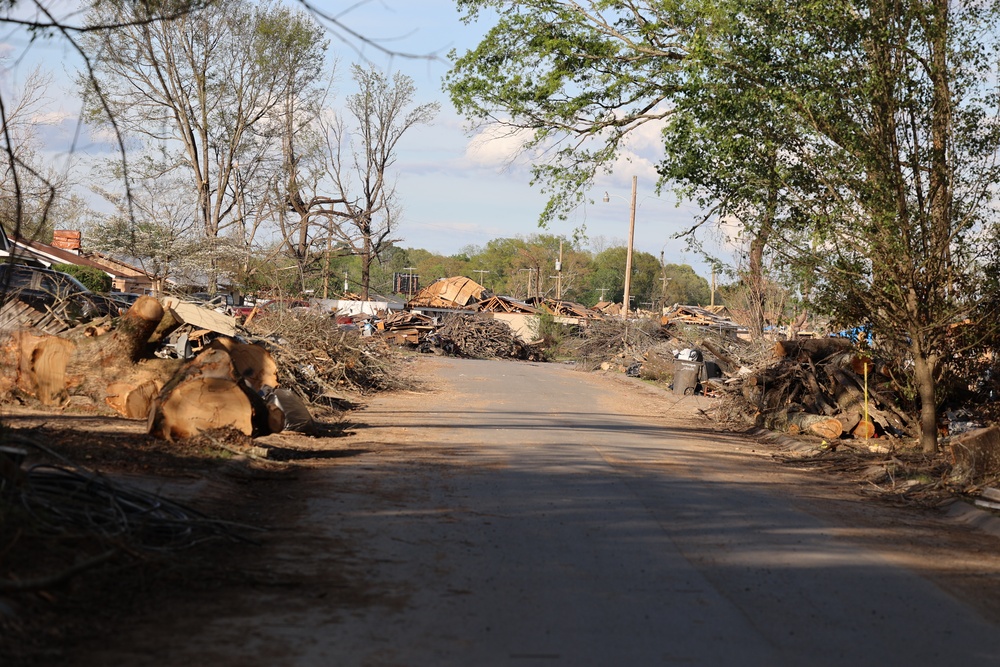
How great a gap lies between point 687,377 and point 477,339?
2538 centimetres

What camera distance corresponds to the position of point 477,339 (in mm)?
52500

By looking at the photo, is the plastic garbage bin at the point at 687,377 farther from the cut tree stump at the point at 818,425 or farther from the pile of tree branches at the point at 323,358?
the cut tree stump at the point at 818,425

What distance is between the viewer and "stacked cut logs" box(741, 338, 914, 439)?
16.8 m

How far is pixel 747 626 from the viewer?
580cm

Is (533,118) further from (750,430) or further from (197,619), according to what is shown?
(197,619)

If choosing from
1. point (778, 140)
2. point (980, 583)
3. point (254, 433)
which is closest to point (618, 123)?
point (778, 140)

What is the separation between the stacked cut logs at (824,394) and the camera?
55.1 ft

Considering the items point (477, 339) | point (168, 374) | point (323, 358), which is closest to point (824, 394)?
point (323, 358)

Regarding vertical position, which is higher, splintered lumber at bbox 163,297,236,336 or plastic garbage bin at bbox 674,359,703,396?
splintered lumber at bbox 163,297,236,336

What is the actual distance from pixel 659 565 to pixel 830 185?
894cm

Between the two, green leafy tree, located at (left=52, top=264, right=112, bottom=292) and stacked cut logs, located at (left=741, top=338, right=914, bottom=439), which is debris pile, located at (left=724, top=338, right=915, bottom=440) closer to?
stacked cut logs, located at (left=741, top=338, right=914, bottom=439)

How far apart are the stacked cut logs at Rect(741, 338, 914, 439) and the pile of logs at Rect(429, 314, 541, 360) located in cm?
3236

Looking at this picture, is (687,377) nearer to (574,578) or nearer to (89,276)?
(574,578)

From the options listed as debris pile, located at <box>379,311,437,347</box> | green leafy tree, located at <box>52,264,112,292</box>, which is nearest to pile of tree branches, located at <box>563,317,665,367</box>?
debris pile, located at <box>379,311,437,347</box>
